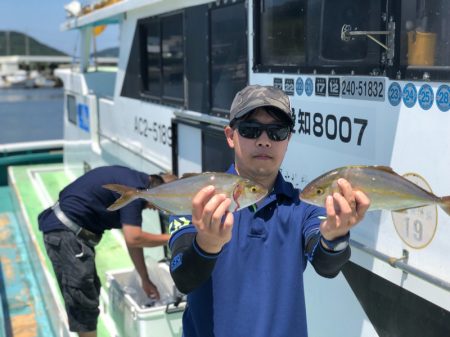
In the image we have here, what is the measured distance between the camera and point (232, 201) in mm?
1529

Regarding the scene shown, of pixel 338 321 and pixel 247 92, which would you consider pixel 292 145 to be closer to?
pixel 338 321

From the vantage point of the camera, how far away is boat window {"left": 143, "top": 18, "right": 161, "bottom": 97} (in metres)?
5.34

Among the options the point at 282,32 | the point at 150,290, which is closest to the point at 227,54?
the point at 282,32

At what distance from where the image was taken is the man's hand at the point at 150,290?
404 centimetres

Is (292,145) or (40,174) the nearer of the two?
(292,145)

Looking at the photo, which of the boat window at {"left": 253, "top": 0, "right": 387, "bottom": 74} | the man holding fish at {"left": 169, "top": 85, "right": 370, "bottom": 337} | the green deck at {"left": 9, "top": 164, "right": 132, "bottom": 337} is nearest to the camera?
the man holding fish at {"left": 169, "top": 85, "right": 370, "bottom": 337}

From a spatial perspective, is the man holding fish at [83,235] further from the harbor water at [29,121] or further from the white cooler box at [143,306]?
the harbor water at [29,121]

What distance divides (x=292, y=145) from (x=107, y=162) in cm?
451

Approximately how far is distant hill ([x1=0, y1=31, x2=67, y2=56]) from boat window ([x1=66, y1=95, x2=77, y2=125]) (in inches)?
4039

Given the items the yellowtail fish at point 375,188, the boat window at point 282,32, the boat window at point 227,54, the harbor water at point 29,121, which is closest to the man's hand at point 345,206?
the yellowtail fish at point 375,188

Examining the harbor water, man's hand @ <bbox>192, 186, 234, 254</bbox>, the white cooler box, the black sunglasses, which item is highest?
the black sunglasses

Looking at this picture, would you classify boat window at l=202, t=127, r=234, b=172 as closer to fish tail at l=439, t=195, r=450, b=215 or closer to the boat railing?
the boat railing

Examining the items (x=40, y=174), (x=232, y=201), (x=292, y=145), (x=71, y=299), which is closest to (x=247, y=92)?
(x=232, y=201)

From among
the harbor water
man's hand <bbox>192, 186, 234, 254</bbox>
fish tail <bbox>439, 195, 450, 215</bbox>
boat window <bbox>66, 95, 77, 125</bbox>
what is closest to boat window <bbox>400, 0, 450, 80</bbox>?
fish tail <bbox>439, 195, 450, 215</bbox>
